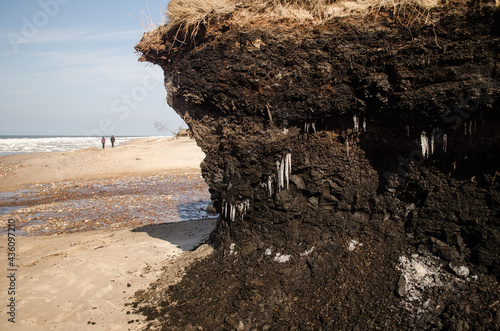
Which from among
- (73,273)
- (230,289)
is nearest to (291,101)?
(230,289)

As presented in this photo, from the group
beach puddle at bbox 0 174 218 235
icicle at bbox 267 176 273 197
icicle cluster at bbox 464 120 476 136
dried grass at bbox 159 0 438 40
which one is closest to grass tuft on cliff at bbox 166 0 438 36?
dried grass at bbox 159 0 438 40

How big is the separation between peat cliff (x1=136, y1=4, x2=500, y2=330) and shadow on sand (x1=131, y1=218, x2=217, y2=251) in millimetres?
1727

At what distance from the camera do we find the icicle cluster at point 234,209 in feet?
19.1

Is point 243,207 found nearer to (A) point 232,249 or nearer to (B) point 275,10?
(A) point 232,249

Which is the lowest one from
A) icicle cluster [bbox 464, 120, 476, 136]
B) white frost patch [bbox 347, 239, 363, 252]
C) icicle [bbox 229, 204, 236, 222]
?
white frost patch [bbox 347, 239, 363, 252]

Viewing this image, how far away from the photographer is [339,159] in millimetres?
5320

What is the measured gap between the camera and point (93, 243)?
8219 millimetres

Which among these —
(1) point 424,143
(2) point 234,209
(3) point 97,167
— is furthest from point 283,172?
(3) point 97,167

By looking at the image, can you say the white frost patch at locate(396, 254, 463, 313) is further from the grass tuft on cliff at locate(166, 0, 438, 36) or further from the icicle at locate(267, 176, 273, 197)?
the grass tuft on cliff at locate(166, 0, 438, 36)

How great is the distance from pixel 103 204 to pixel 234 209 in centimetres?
948

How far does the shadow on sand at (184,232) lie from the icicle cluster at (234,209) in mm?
1707

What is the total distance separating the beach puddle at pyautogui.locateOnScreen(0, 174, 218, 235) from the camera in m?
10.9

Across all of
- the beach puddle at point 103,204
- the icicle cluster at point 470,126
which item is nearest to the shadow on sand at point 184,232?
the beach puddle at point 103,204

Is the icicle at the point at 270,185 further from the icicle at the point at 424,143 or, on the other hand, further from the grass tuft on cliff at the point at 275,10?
the grass tuft on cliff at the point at 275,10
